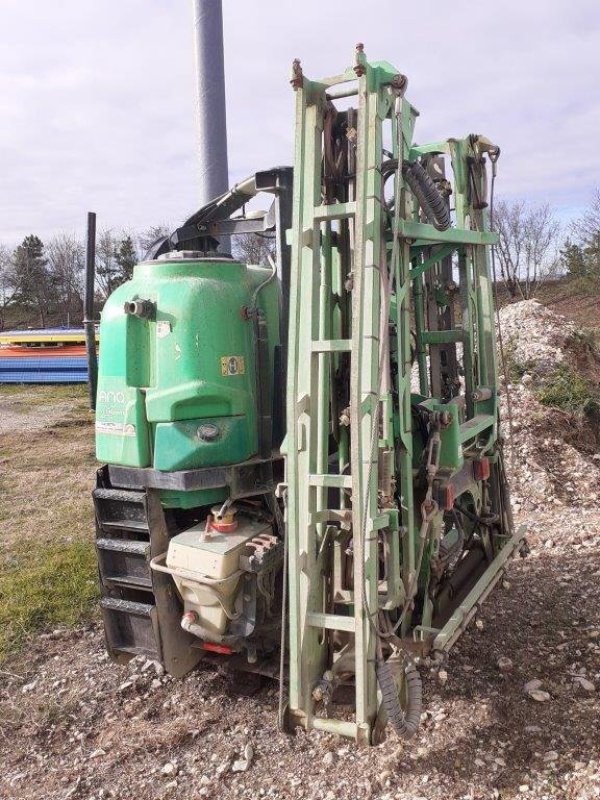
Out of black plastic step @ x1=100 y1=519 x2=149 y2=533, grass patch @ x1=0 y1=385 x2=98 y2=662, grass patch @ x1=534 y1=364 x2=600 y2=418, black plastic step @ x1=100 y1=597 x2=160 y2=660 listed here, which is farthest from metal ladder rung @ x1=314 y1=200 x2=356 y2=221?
grass patch @ x1=534 y1=364 x2=600 y2=418

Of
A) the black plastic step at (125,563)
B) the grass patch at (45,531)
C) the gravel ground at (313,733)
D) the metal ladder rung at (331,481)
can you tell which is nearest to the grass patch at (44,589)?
the grass patch at (45,531)

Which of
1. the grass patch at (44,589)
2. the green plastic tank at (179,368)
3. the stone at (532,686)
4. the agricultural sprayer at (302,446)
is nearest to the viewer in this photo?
the agricultural sprayer at (302,446)

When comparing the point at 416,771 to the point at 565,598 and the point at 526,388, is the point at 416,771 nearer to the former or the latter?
the point at 565,598

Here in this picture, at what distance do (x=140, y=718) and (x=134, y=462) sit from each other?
1.38 m

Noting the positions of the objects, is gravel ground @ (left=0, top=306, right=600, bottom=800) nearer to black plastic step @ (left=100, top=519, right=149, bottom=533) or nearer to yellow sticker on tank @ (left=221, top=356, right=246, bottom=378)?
black plastic step @ (left=100, top=519, right=149, bottom=533)

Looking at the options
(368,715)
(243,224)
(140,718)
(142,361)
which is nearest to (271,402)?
(142,361)

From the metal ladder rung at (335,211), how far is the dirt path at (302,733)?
236cm

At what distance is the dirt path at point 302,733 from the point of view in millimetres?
3004

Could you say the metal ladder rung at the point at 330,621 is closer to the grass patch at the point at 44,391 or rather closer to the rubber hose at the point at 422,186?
the rubber hose at the point at 422,186

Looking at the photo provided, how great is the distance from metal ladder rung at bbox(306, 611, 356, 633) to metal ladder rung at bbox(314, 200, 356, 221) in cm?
168

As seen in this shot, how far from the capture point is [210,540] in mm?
3264

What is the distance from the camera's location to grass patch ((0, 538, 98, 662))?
4.75 meters

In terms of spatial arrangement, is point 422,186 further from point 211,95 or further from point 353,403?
point 211,95

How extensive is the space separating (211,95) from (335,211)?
13.1ft
